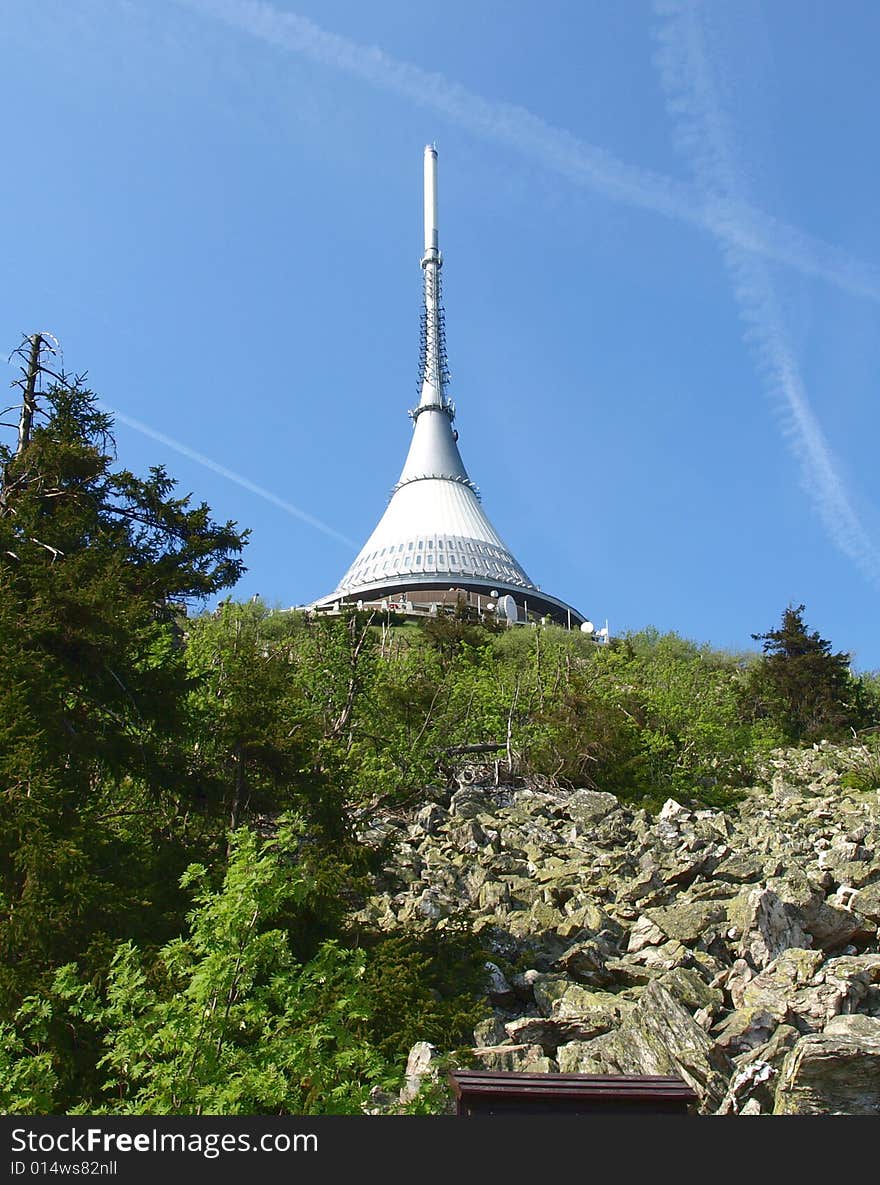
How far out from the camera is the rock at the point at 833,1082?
660 centimetres

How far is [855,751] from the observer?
22.7 metres

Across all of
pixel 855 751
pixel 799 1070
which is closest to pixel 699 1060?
pixel 799 1070

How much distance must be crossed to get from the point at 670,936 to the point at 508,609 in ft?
133

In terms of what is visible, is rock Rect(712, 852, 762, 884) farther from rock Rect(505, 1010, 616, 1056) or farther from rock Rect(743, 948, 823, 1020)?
rock Rect(505, 1010, 616, 1056)

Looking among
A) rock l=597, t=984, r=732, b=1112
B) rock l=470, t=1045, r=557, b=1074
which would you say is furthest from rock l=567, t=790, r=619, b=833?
rock l=470, t=1045, r=557, b=1074

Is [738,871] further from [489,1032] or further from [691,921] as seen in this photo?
[489,1032]

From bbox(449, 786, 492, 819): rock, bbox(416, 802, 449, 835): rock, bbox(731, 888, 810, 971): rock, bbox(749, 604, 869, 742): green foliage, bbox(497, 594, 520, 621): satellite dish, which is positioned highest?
bbox(497, 594, 520, 621): satellite dish

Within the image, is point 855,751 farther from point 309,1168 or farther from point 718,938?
point 309,1168

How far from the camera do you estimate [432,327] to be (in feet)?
252

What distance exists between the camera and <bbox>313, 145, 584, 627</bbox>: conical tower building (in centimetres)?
5456

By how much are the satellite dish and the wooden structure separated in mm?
44579

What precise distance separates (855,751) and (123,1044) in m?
20.1

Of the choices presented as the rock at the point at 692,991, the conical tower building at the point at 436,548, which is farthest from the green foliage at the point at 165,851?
the conical tower building at the point at 436,548

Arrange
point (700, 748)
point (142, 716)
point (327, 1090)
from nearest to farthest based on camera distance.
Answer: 1. point (327, 1090)
2. point (142, 716)
3. point (700, 748)
